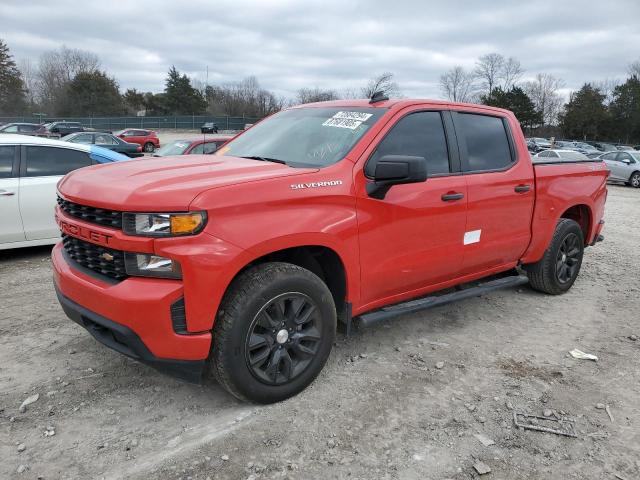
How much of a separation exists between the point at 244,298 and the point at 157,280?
1.58 ft

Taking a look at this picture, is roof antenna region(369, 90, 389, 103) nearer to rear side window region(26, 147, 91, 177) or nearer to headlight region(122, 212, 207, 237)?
headlight region(122, 212, 207, 237)

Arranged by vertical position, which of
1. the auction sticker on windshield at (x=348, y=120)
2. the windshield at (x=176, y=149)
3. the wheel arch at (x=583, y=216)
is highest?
the auction sticker on windshield at (x=348, y=120)

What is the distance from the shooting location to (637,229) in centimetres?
1009

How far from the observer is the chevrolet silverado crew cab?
2.71 m

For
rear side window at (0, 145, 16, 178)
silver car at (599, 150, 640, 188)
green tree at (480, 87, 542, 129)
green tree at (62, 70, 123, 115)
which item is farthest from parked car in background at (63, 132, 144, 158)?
green tree at (480, 87, 542, 129)

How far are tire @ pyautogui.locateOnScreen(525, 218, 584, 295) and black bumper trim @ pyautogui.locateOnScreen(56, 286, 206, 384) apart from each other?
3.85 m

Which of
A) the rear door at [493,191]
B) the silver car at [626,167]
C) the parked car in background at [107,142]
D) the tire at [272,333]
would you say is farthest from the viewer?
the parked car in background at [107,142]

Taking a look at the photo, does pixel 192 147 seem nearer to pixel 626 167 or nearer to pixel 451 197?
pixel 451 197

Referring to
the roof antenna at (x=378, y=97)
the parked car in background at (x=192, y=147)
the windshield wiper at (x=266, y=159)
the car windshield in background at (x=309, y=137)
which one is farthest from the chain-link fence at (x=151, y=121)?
the roof antenna at (x=378, y=97)

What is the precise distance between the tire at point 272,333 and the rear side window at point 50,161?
459cm

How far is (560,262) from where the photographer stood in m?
5.46

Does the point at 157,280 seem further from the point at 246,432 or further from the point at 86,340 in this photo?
the point at 86,340

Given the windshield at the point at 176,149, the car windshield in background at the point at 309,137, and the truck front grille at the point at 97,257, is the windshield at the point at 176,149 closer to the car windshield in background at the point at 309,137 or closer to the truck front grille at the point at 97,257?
the car windshield in background at the point at 309,137

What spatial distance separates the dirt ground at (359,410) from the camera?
2695 millimetres
